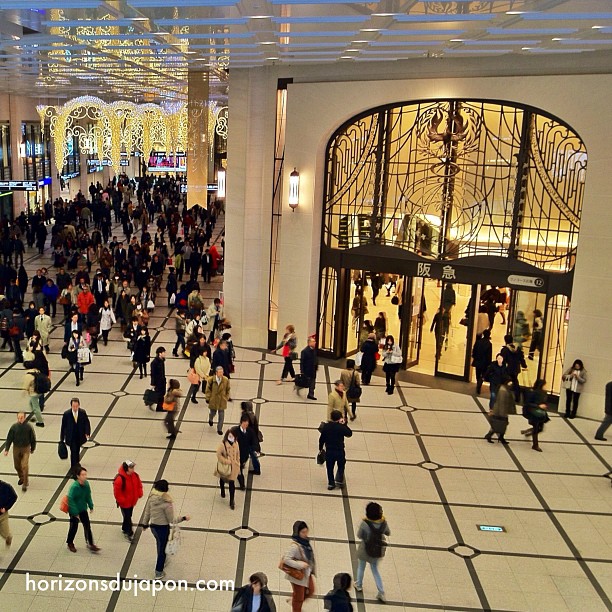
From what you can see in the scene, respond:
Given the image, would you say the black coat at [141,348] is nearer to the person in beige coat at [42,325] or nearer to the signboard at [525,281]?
the person in beige coat at [42,325]

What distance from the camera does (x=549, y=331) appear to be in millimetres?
13672

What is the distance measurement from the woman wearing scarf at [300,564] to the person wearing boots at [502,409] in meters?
5.34

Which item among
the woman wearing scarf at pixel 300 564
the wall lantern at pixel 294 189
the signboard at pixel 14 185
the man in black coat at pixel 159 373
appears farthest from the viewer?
the signboard at pixel 14 185

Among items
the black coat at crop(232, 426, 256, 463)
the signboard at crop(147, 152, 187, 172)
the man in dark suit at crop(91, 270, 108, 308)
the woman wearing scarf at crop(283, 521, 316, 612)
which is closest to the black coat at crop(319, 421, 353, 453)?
the black coat at crop(232, 426, 256, 463)

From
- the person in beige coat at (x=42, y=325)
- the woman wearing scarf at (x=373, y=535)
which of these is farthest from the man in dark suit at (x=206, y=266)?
the woman wearing scarf at (x=373, y=535)

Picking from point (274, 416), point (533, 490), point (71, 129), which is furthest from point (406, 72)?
point (71, 129)

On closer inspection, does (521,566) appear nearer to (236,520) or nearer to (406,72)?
(236,520)

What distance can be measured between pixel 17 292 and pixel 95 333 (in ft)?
9.16

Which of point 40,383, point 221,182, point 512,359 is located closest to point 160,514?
point 40,383

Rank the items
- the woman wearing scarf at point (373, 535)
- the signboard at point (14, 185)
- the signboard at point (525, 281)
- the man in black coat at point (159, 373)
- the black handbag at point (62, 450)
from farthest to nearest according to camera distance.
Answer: the signboard at point (14, 185) → the signboard at point (525, 281) → the man in black coat at point (159, 373) → the black handbag at point (62, 450) → the woman wearing scarf at point (373, 535)

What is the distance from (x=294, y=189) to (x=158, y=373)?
5.11 m

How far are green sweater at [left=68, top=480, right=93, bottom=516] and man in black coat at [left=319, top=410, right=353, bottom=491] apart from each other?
2983 mm

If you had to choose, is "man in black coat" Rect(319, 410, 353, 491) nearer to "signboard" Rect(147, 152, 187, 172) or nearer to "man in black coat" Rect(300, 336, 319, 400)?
"man in black coat" Rect(300, 336, 319, 400)

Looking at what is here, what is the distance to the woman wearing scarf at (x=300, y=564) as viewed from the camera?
22.0ft
